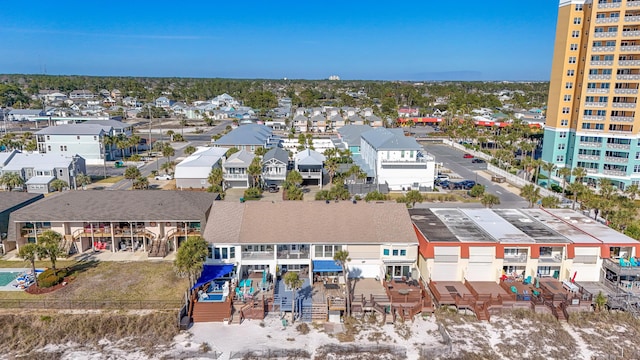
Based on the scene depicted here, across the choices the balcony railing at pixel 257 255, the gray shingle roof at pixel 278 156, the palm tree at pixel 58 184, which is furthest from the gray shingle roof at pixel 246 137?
the balcony railing at pixel 257 255

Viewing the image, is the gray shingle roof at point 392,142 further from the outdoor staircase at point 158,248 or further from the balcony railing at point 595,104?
the outdoor staircase at point 158,248

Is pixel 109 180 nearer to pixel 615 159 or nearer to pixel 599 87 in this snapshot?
pixel 599 87

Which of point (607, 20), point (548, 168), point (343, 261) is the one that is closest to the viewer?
point (343, 261)

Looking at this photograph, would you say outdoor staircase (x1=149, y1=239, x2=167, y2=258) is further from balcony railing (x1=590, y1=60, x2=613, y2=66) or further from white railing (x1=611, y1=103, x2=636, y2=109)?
white railing (x1=611, y1=103, x2=636, y2=109)

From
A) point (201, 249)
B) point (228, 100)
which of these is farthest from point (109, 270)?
point (228, 100)

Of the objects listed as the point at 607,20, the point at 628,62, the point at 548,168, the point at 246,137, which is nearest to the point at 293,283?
the point at 548,168

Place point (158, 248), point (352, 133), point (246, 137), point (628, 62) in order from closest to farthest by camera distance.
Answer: point (158, 248), point (628, 62), point (246, 137), point (352, 133)

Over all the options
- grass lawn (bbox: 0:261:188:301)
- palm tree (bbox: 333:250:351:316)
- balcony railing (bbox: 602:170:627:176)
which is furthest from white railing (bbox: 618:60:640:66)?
grass lawn (bbox: 0:261:188:301)
